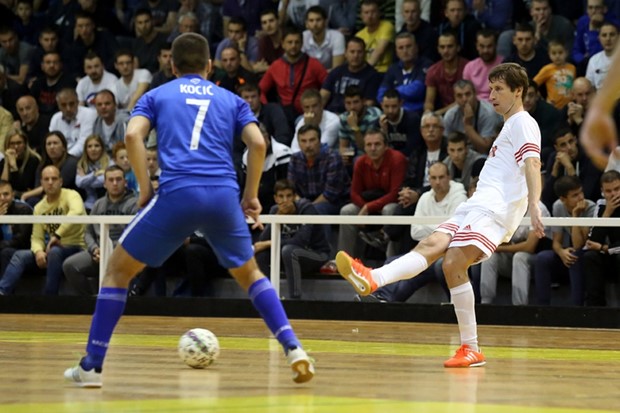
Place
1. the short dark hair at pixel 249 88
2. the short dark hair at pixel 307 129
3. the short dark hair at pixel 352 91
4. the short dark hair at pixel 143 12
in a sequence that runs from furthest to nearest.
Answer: the short dark hair at pixel 143 12 → the short dark hair at pixel 249 88 → the short dark hair at pixel 352 91 → the short dark hair at pixel 307 129

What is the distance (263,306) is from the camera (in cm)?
595

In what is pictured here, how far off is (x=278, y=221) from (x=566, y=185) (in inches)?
115

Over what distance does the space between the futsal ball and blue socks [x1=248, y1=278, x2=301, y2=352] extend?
3.31 feet

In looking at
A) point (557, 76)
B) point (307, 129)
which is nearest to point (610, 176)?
point (557, 76)

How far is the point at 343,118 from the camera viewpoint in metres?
13.3

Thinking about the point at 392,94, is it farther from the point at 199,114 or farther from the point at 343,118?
the point at 199,114

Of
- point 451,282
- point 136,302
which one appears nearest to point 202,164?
point 451,282

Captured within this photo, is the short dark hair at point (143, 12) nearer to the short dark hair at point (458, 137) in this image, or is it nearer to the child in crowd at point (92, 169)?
the child in crowd at point (92, 169)

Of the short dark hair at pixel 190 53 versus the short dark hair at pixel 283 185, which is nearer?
the short dark hair at pixel 190 53

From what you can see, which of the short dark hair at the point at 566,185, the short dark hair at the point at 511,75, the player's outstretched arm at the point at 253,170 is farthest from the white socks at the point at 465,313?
the short dark hair at the point at 566,185

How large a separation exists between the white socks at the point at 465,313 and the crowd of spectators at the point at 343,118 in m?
3.85

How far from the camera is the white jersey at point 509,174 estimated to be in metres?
7.33

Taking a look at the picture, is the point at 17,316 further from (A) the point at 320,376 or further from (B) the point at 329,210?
(A) the point at 320,376

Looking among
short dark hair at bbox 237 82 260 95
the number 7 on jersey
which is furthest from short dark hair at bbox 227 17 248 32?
the number 7 on jersey
